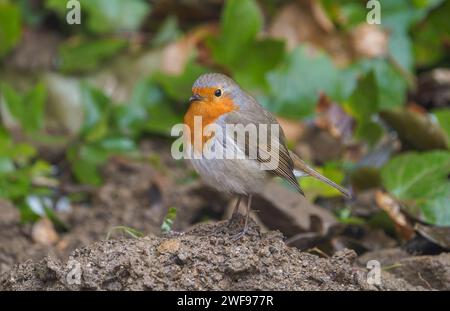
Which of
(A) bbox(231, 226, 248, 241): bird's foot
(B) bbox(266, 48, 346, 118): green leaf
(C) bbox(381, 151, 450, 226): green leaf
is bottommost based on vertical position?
(A) bbox(231, 226, 248, 241): bird's foot

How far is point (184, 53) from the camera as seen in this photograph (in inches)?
257

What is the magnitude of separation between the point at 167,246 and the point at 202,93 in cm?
95

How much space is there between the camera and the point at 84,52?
642 cm

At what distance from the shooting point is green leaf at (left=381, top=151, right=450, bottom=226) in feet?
15.3

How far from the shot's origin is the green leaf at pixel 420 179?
466 centimetres

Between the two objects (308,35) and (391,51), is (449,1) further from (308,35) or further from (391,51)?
(308,35)

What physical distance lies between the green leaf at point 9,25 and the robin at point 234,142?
263 cm

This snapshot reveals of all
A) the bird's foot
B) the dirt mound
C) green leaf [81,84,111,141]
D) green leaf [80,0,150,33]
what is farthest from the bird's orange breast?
green leaf [80,0,150,33]

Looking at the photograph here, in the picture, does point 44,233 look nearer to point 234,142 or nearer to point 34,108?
point 34,108

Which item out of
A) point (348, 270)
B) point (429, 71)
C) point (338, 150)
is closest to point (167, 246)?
point (348, 270)

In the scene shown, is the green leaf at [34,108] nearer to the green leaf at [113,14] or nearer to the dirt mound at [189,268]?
the green leaf at [113,14]

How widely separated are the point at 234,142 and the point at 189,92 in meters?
2.25

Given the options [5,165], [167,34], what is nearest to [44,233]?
[5,165]

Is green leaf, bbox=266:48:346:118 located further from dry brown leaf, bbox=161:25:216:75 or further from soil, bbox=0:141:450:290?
soil, bbox=0:141:450:290
